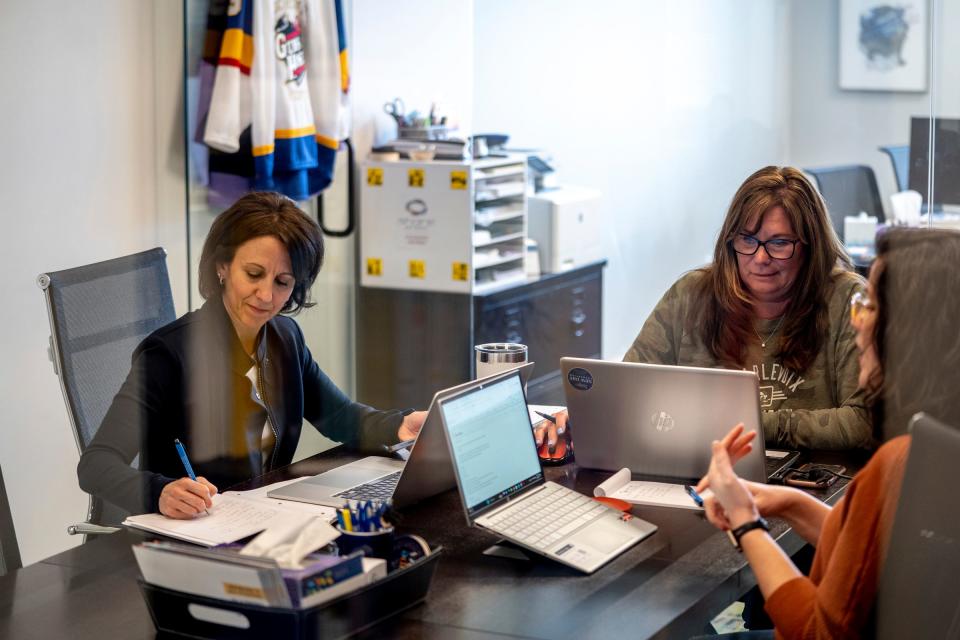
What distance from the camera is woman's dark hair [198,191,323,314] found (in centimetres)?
226

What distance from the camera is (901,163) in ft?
12.2

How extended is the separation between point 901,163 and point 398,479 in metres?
2.39

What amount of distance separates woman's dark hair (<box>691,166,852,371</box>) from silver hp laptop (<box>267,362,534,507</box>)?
66cm

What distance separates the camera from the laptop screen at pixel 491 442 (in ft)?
5.71

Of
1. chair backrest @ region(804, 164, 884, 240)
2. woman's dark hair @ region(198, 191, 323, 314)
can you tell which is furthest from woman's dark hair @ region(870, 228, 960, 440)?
chair backrest @ region(804, 164, 884, 240)

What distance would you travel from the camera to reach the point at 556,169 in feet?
15.2

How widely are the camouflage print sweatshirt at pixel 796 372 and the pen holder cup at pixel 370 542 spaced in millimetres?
975

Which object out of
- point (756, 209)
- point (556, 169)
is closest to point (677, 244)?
point (556, 169)

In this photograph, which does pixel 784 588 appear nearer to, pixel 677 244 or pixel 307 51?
pixel 307 51

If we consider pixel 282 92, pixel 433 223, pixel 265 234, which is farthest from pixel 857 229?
pixel 265 234

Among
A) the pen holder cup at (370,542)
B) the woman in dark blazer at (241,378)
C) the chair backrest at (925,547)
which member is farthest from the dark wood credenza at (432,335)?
the chair backrest at (925,547)

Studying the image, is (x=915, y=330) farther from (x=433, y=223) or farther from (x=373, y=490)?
(x=433, y=223)

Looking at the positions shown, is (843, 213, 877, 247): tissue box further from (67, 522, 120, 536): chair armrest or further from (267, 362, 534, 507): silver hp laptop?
(67, 522, 120, 536): chair armrest

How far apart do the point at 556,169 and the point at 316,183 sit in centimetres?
117
